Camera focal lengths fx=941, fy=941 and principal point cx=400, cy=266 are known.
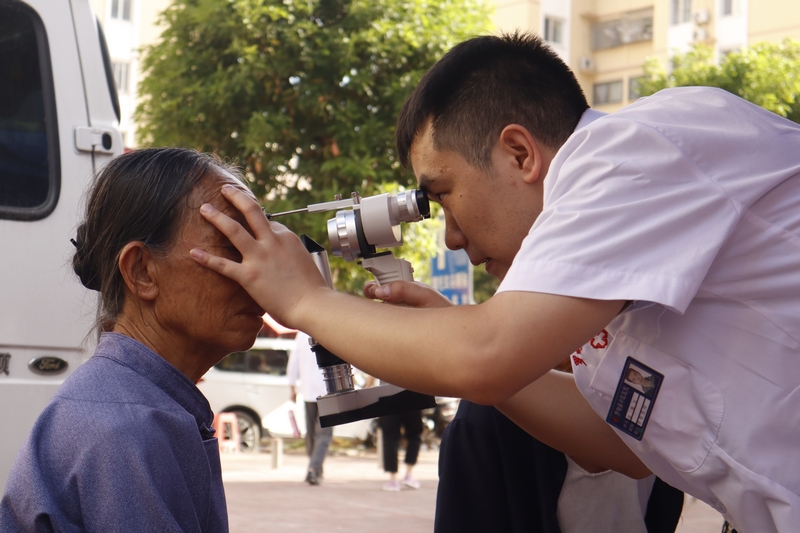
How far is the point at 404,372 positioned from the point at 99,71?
2.61 m

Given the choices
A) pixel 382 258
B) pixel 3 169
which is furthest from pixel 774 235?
pixel 3 169

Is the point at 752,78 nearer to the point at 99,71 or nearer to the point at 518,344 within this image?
the point at 99,71

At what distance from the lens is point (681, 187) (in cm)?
162

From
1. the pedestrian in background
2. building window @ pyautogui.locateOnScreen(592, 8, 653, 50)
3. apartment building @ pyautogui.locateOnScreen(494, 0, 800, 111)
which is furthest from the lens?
building window @ pyautogui.locateOnScreen(592, 8, 653, 50)

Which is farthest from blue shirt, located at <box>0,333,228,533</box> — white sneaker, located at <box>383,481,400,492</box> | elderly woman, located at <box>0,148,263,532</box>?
white sneaker, located at <box>383,481,400,492</box>

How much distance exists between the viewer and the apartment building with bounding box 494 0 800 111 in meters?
32.6

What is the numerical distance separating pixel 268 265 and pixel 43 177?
6.85 feet

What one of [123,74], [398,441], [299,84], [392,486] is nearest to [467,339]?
[398,441]

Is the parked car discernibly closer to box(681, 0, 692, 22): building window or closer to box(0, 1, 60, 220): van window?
box(0, 1, 60, 220): van window

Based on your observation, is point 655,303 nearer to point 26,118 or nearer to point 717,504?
point 717,504

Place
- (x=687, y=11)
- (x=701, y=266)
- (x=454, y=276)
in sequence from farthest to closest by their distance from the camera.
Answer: (x=687, y=11)
(x=454, y=276)
(x=701, y=266)

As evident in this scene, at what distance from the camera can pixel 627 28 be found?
3656 cm

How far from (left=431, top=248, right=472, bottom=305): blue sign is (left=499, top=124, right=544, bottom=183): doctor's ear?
11.1m

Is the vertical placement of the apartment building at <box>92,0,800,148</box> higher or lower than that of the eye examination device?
lower
